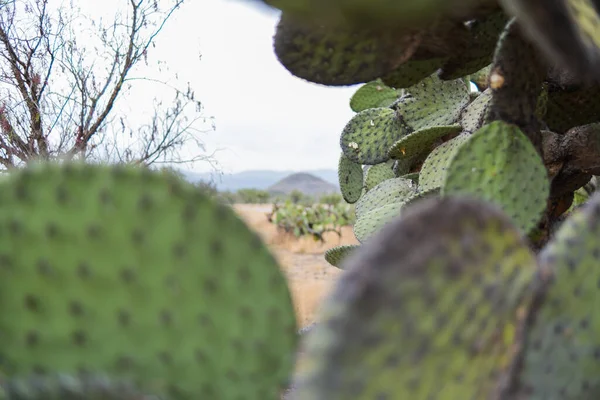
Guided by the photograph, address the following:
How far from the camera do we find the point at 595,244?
1.24ft

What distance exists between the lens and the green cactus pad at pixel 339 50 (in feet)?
1.66

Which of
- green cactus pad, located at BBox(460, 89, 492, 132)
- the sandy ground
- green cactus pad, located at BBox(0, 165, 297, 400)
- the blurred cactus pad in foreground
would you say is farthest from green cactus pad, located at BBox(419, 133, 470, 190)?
the sandy ground

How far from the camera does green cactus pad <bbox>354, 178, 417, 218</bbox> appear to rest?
3.41ft

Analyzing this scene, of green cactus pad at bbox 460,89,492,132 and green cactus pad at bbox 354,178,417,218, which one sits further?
green cactus pad at bbox 354,178,417,218

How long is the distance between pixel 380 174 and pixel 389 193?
0.32 meters

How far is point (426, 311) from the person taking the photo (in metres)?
0.29

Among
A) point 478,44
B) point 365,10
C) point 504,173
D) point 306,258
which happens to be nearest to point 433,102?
point 478,44

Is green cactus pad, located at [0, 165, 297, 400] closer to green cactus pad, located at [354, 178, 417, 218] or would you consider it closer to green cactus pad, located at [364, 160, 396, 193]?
green cactus pad, located at [354, 178, 417, 218]

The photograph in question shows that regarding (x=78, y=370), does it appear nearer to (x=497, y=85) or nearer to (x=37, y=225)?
(x=37, y=225)

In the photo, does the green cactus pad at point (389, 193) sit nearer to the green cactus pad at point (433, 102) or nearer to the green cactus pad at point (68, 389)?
the green cactus pad at point (433, 102)

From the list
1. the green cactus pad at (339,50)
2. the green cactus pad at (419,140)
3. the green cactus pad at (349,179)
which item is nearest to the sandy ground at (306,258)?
the green cactus pad at (349,179)

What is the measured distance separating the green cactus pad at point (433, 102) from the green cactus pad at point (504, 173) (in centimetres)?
48

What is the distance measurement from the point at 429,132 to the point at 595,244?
55cm

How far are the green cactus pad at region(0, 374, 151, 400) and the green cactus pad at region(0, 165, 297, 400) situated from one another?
0.12ft
